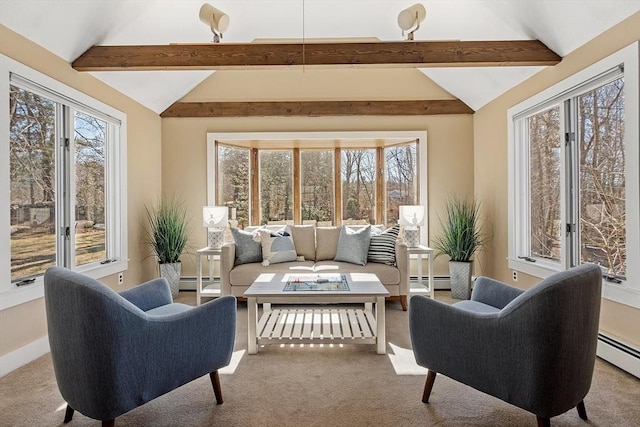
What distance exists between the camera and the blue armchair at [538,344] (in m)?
1.70

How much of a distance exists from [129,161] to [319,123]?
2.35 m

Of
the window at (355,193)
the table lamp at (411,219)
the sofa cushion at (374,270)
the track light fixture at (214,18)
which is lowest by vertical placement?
the sofa cushion at (374,270)

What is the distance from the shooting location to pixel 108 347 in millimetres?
1725

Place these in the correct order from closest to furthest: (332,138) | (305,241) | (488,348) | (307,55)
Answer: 1. (488,348)
2. (307,55)
3. (305,241)
4. (332,138)

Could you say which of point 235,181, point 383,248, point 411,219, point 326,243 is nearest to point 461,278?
point 411,219

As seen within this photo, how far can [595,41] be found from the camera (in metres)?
2.95

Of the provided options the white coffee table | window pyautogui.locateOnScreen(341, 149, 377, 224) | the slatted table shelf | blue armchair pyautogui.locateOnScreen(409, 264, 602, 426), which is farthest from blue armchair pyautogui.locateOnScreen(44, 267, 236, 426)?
window pyautogui.locateOnScreen(341, 149, 377, 224)

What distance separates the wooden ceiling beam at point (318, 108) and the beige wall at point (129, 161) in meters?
0.51

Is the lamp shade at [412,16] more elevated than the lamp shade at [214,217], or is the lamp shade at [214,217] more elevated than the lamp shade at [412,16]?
the lamp shade at [412,16]

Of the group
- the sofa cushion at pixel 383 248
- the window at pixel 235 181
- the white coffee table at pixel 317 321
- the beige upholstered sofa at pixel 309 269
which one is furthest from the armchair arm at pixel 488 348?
the window at pixel 235 181

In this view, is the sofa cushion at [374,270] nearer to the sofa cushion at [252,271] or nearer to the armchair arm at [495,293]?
the sofa cushion at [252,271]

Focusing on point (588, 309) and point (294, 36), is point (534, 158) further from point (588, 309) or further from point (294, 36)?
point (294, 36)

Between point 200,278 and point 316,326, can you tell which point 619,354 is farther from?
point 200,278

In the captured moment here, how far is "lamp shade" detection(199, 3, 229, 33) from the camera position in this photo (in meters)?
3.38
